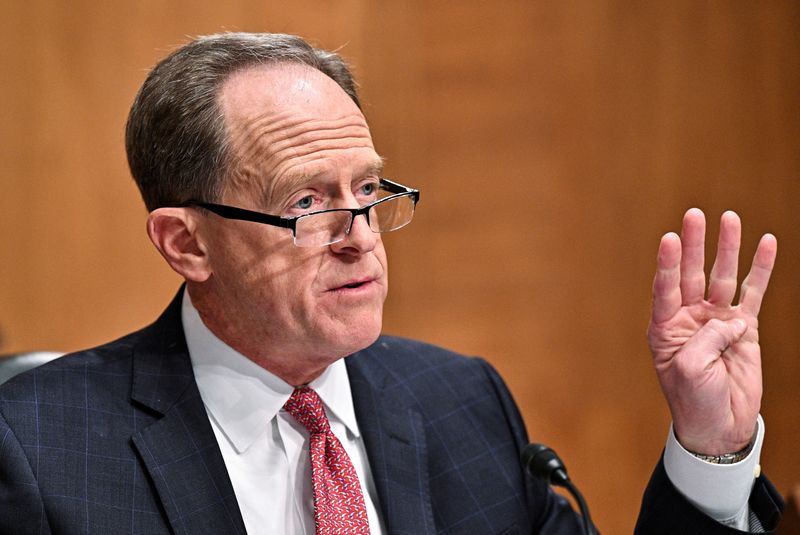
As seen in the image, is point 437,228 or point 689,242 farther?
point 437,228

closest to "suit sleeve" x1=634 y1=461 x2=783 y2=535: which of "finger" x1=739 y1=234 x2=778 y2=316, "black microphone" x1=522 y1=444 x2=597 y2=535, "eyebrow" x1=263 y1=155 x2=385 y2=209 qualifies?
"black microphone" x1=522 y1=444 x2=597 y2=535

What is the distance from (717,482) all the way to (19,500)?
3.64 feet

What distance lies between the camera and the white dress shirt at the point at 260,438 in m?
1.69

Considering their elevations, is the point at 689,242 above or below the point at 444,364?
Result: above

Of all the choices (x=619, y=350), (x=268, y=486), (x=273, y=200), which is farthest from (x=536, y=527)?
(x=619, y=350)

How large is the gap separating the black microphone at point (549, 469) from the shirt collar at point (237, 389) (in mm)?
360

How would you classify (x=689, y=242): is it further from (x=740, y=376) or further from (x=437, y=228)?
(x=437, y=228)

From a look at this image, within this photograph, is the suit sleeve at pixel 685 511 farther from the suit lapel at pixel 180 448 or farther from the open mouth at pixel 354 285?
the suit lapel at pixel 180 448

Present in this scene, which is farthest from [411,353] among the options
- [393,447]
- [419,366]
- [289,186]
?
[289,186]

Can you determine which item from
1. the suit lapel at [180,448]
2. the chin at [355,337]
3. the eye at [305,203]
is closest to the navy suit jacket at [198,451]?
the suit lapel at [180,448]

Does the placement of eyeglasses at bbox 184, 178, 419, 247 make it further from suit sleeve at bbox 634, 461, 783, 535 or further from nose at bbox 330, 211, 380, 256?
suit sleeve at bbox 634, 461, 783, 535

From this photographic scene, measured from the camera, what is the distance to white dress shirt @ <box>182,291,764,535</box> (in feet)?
5.55

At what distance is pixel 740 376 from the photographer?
1.73 metres

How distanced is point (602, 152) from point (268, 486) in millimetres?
1923
